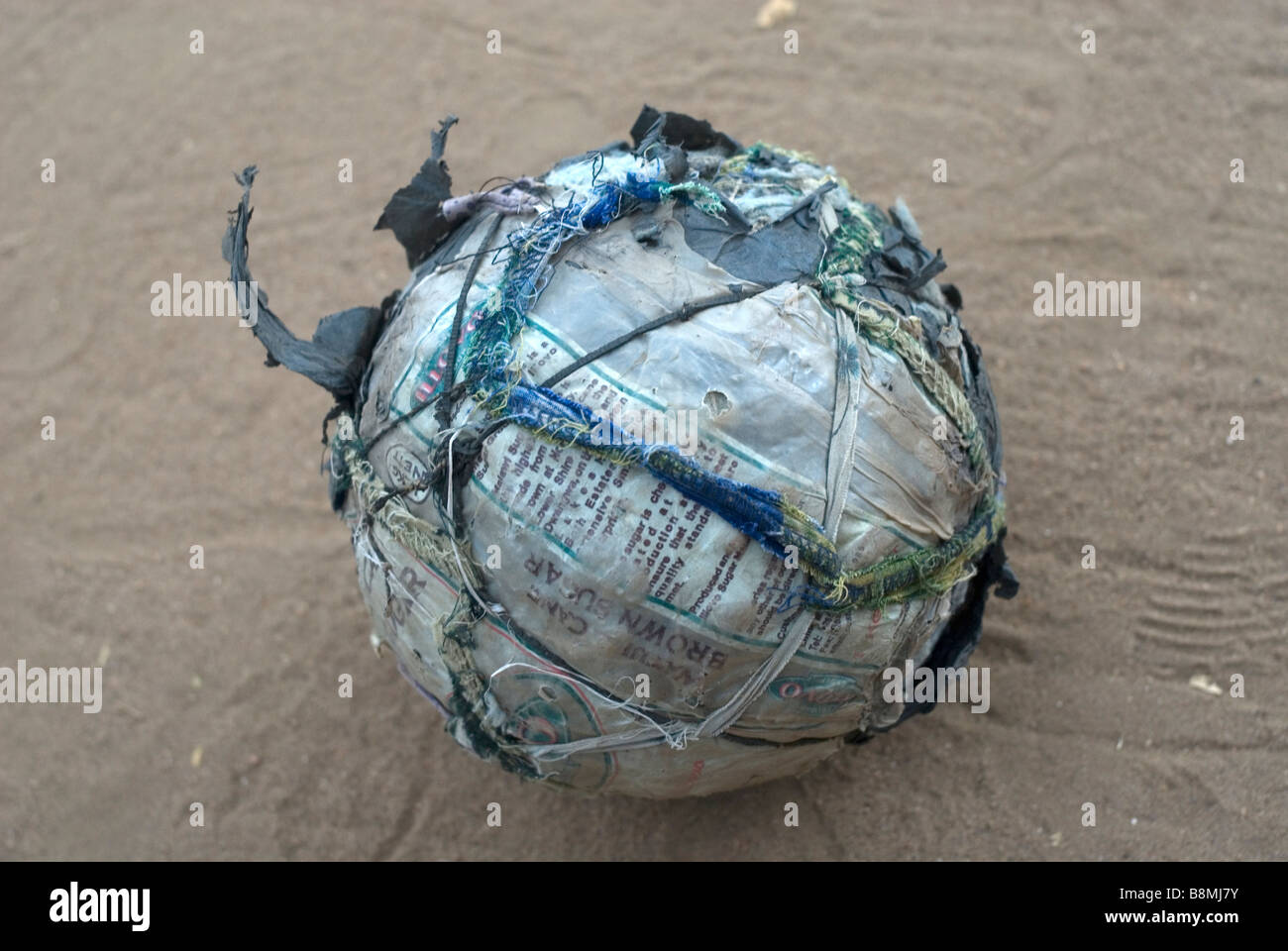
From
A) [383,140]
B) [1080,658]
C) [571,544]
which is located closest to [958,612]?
[1080,658]

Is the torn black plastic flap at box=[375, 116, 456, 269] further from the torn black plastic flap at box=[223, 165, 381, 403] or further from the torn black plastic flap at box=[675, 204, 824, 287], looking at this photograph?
the torn black plastic flap at box=[675, 204, 824, 287]

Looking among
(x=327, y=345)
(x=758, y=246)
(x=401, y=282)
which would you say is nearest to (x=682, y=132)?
(x=758, y=246)

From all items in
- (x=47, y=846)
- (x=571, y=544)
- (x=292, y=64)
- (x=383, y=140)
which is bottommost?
(x=47, y=846)

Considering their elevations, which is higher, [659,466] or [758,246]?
[758,246]

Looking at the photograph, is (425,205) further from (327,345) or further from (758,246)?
(758,246)

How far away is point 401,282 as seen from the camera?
4461 mm

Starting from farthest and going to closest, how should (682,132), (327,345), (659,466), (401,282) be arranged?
(401,282) < (682,132) < (327,345) < (659,466)

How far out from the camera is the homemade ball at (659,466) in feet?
7.24

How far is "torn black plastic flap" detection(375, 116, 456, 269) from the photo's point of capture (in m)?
2.66

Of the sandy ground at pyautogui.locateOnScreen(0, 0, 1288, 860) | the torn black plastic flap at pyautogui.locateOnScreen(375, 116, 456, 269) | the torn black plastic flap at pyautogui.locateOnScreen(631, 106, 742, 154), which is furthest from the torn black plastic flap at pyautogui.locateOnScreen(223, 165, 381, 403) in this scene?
the sandy ground at pyautogui.locateOnScreen(0, 0, 1288, 860)

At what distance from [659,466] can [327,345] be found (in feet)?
3.26

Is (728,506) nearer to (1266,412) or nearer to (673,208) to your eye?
(673,208)

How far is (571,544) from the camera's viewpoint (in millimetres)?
2213

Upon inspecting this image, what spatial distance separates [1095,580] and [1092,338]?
2.93 feet
